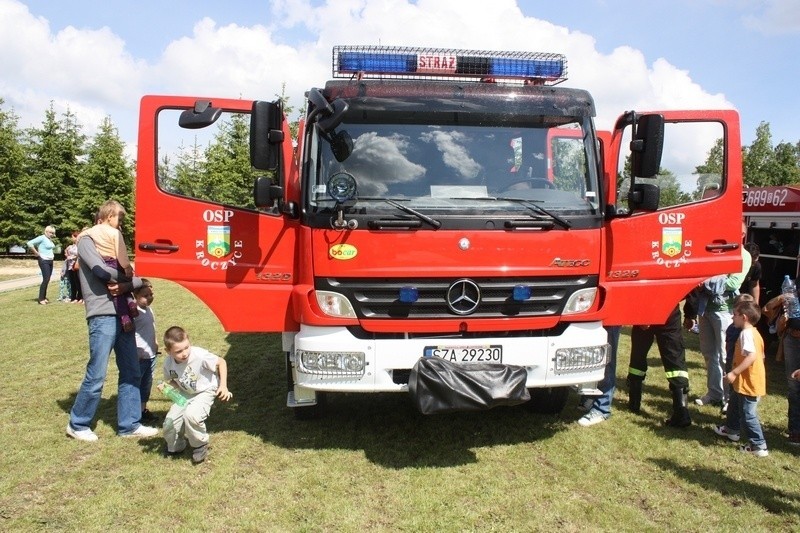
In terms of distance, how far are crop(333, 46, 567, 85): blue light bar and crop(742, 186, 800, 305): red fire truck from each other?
5.69m

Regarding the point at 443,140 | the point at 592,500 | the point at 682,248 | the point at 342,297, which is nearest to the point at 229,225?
the point at 342,297

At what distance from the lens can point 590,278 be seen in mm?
4621

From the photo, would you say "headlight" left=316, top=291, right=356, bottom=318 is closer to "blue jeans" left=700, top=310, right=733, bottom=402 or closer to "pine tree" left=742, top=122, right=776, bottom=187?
"blue jeans" left=700, top=310, right=733, bottom=402

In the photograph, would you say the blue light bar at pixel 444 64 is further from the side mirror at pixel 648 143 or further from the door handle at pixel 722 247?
the door handle at pixel 722 247

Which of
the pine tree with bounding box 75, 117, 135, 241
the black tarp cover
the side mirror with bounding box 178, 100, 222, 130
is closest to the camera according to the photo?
the black tarp cover

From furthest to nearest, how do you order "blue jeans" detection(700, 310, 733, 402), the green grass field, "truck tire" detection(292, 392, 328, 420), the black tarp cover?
"blue jeans" detection(700, 310, 733, 402) < "truck tire" detection(292, 392, 328, 420) < the black tarp cover < the green grass field

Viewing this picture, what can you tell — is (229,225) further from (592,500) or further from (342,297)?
(592,500)

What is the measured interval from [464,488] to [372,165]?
7.59 feet

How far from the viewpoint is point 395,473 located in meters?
4.41

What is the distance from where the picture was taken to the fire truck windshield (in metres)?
4.38

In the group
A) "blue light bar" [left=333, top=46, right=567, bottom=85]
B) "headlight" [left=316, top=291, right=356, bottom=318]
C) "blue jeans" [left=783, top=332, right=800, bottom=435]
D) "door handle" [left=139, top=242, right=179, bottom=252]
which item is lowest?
"blue jeans" [left=783, top=332, right=800, bottom=435]

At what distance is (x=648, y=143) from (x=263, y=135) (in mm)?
2727

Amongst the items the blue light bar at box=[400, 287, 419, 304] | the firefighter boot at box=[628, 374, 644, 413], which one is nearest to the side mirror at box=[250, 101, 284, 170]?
the blue light bar at box=[400, 287, 419, 304]

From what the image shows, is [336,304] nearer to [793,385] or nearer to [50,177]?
[793,385]
